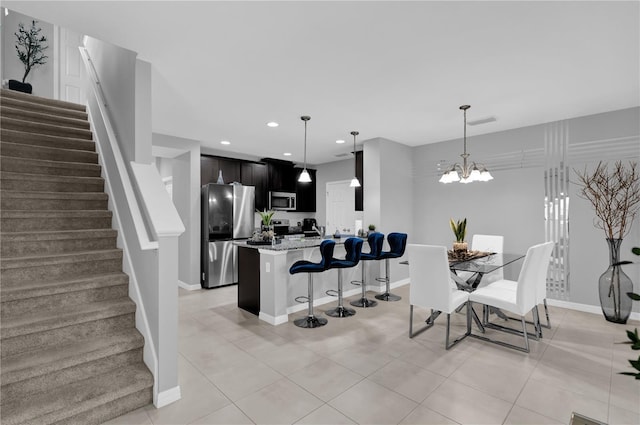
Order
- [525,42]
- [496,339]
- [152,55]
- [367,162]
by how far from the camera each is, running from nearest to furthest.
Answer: [525,42] → [152,55] → [496,339] → [367,162]

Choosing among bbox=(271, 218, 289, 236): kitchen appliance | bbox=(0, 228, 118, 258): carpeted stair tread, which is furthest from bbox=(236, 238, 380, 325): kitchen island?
bbox=(271, 218, 289, 236): kitchen appliance

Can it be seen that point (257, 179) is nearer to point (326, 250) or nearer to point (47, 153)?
point (326, 250)

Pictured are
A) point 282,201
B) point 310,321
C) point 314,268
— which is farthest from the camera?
point 282,201

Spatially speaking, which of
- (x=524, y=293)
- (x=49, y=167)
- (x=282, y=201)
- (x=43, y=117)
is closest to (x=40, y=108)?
(x=43, y=117)

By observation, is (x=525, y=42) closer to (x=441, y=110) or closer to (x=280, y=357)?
(x=441, y=110)

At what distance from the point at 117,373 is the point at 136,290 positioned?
0.60 metres

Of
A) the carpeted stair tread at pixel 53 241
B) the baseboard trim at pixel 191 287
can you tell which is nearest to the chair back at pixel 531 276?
the carpeted stair tread at pixel 53 241

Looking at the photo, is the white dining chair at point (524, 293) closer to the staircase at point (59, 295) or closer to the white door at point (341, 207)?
the staircase at point (59, 295)

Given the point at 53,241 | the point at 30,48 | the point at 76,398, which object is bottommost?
the point at 76,398

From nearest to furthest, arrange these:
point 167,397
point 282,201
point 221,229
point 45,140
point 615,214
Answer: point 167,397, point 45,140, point 615,214, point 221,229, point 282,201

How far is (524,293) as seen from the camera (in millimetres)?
2910

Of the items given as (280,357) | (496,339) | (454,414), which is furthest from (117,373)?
(496,339)

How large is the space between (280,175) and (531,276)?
5.26 m

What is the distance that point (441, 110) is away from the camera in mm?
3910
